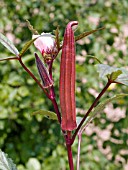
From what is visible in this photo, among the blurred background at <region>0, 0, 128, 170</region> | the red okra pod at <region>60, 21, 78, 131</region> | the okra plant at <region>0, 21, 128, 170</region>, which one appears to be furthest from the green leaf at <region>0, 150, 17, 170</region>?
the blurred background at <region>0, 0, 128, 170</region>

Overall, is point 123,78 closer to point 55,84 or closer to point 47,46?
point 47,46

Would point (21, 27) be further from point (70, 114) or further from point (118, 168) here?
point (70, 114)

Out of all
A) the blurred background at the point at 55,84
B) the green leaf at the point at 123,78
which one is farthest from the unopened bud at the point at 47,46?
the blurred background at the point at 55,84


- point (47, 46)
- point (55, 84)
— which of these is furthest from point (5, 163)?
point (55, 84)

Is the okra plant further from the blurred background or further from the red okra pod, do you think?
the blurred background

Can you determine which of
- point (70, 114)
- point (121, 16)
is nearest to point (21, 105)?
point (121, 16)

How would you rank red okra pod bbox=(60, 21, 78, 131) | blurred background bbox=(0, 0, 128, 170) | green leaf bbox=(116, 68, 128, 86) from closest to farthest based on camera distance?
red okra pod bbox=(60, 21, 78, 131)
green leaf bbox=(116, 68, 128, 86)
blurred background bbox=(0, 0, 128, 170)
